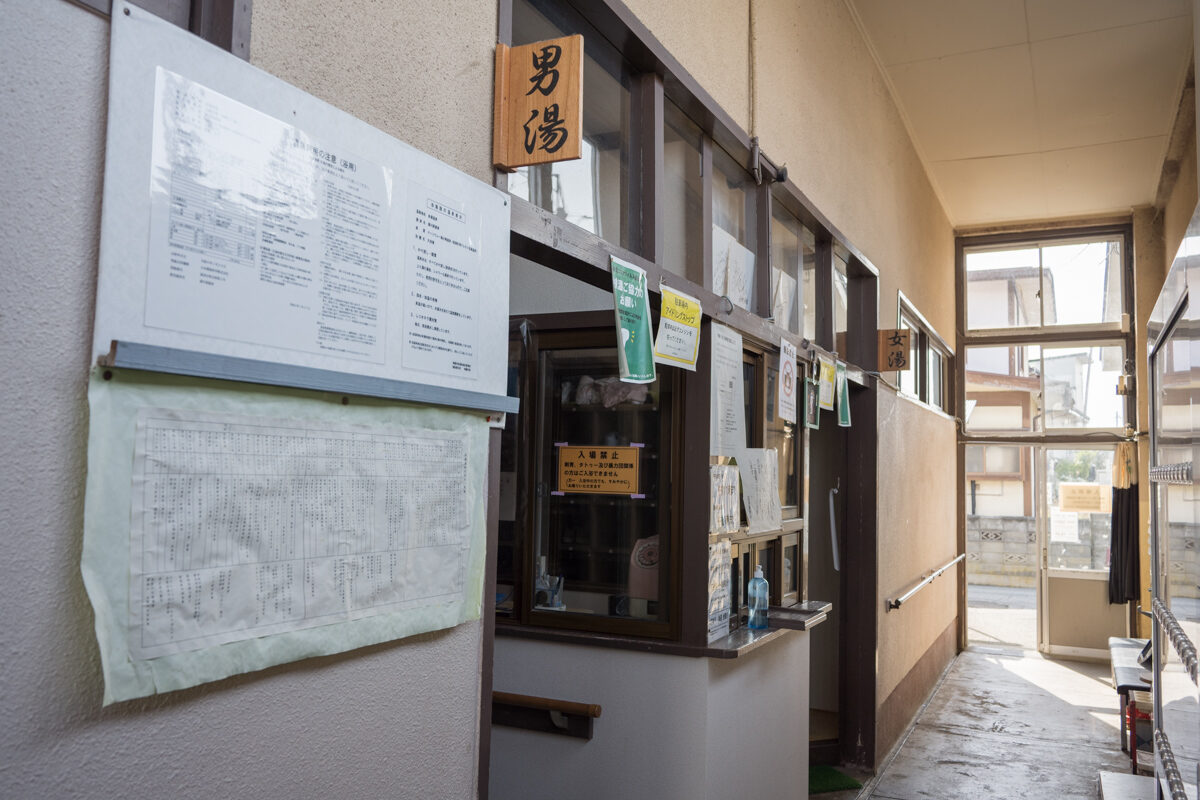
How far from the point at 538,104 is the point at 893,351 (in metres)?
3.58

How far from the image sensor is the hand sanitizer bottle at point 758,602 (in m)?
3.04

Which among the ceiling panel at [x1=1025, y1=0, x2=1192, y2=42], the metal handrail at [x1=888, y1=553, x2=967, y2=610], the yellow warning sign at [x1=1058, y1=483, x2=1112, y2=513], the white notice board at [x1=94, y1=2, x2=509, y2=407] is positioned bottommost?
the metal handrail at [x1=888, y1=553, x2=967, y2=610]

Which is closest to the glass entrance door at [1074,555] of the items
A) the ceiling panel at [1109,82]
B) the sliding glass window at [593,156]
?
the ceiling panel at [1109,82]

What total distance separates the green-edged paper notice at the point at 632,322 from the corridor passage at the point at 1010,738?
10.6 feet

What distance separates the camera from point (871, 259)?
4.82 metres

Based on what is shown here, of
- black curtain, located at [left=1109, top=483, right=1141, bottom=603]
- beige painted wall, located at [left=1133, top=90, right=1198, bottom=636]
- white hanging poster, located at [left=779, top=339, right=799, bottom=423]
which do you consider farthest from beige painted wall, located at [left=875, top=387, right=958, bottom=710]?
white hanging poster, located at [left=779, top=339, right=799, bottom=423]

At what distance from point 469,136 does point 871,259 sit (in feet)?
12.0

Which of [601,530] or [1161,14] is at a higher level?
[1161,14]

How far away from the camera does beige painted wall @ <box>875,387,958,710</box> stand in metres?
4.99

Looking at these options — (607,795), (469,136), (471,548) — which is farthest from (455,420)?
(607,795)

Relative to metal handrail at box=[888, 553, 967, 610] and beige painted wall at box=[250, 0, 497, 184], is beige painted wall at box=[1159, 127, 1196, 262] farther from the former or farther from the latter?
beige painted wall at box=[250, 0, 497, 184]

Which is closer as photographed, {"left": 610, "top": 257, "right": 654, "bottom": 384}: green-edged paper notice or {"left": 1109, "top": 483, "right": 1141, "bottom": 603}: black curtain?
{"left": 610, "top": 257, "right": 654, "bottom": 384}: green-edged paper notice

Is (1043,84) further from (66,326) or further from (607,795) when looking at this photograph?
(66,326)

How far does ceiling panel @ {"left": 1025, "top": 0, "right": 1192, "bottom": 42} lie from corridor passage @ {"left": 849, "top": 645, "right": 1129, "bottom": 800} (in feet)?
12.9
